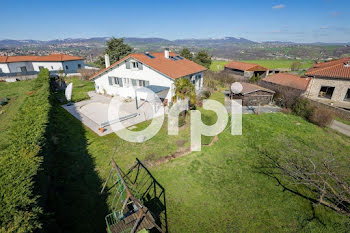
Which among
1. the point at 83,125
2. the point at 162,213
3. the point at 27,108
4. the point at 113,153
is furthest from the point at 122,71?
the point at 162,213

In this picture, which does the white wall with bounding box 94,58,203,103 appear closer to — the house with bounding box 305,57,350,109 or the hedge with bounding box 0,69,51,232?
the hedge with bounding box 0,69,51,232

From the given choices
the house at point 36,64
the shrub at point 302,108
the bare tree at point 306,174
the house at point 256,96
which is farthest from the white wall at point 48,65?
the shrub at point 302,108

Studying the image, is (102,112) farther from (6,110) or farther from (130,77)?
(6,110)

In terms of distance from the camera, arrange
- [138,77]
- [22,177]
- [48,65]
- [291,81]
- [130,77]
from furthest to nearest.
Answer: [48,65], [291,81], [130,77], [138,77], [22,177]

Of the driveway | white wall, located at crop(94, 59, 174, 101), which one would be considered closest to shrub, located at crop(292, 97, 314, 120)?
white wall, located at crop(94, 59, 174, 101)

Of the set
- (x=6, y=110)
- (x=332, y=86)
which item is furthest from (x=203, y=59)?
(x=6, y=110)
